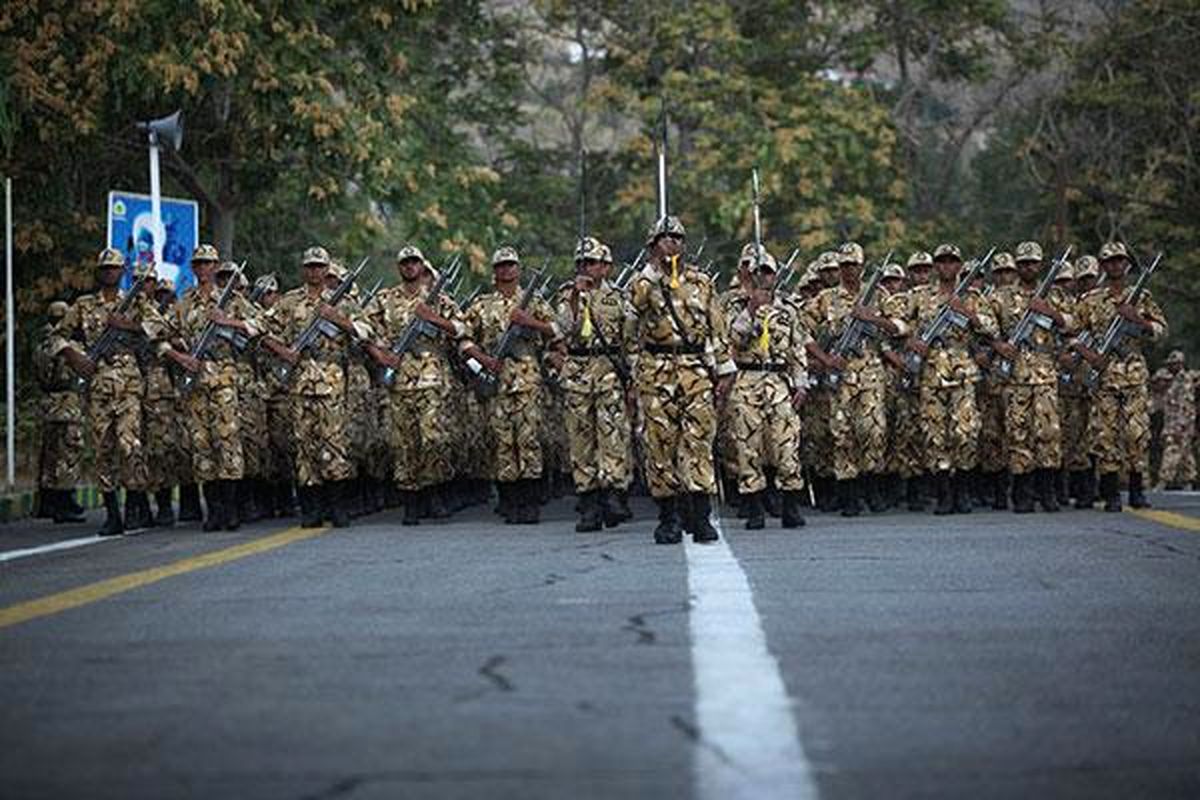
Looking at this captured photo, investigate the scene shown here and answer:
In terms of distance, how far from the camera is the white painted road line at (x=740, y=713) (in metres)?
6.00

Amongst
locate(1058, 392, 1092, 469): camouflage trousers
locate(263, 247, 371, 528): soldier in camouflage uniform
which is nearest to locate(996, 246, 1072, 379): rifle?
locate(1058, 392, 1092, 469): camouflage trousers

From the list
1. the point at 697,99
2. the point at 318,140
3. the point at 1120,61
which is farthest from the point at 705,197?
the point at 318,140

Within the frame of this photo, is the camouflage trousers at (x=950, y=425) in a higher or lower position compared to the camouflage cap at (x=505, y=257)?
lower

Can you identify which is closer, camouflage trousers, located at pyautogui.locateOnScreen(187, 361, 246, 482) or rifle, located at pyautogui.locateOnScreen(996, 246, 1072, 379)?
camouflage trousers, located at pyautogui.locateOnScreen(187, 361, 246, 482)

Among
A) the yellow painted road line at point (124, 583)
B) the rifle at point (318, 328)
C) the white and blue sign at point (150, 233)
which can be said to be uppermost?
the white and blue sign at point (150, 233)

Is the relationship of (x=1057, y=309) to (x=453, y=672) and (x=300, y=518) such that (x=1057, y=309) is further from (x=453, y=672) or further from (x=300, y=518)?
(x=453, y=672)

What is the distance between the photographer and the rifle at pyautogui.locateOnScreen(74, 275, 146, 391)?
17.5 meters

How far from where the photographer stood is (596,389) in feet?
55.3

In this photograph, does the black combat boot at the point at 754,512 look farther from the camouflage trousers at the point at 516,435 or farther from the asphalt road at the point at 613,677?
the asphalt road at the point at 613,677

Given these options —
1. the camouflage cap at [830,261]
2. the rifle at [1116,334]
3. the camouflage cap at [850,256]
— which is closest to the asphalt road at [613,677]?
the rifle at [1116,334]

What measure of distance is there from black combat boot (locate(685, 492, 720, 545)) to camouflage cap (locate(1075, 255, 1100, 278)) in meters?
6.31

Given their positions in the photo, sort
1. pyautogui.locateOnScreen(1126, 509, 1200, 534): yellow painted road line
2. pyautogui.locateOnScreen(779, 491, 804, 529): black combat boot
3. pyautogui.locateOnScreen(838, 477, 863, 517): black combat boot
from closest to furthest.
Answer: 1. pyautogui.locateOnScreen(1126, 509, 1200, 534): yellow painted road line
2. pyautogui.locateOnScreen(779, 491, 804, 529): black combat boot
3. pyautogui.locateOnScreen(838, 477, 863, 517): black combat boot

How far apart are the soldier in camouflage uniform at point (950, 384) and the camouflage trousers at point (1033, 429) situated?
1.45 ft

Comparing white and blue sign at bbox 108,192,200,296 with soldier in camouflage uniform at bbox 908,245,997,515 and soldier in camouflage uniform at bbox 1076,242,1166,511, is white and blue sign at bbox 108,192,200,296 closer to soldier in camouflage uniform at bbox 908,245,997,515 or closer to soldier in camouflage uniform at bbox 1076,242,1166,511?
soldier in camouflage uniform at bbox 908,245,997,515
